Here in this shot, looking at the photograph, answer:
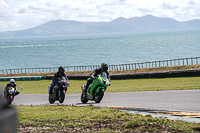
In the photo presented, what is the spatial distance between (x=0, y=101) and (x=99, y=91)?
12.1 meters

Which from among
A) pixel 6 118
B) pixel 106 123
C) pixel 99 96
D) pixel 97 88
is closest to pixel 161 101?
pixel 99 96

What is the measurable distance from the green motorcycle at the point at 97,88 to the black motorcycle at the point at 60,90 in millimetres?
1046

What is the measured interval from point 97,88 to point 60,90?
2.01 m

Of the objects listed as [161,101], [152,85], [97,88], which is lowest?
[152,85]

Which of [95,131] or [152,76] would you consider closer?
[95,131]

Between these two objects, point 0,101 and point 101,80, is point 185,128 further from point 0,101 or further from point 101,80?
point 101,80

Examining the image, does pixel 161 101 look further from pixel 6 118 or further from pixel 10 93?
pixel 6 118

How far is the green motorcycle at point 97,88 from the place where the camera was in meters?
13.8

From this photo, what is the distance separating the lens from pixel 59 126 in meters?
7.64

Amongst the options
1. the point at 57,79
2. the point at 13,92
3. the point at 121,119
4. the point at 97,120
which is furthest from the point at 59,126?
the point at 13,92

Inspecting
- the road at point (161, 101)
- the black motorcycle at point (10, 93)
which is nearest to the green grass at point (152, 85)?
the road at point (161, 101)

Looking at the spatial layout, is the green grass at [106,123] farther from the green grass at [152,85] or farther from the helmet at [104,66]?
the green grass at [152,85]

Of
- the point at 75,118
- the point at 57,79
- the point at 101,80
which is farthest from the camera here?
the point at 57,79

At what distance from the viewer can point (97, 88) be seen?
1416 cm
